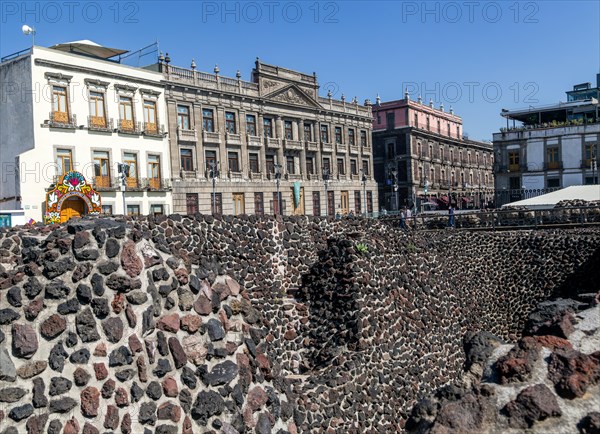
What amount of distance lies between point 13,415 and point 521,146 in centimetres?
4934

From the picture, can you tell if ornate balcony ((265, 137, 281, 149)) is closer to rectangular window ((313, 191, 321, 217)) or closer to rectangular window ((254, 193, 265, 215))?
rectangular window ((254, 193, 265, 215))

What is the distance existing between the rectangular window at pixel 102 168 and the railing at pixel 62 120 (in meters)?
1.99

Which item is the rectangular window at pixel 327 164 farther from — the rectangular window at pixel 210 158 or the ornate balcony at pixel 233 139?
the rectangular window at pixel 210 158

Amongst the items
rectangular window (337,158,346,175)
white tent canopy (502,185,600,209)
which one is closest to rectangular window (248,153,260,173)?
rectangular window (337,158,346,175)

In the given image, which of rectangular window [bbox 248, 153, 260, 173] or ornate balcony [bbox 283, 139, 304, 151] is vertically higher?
ornate balcony [bbox 283, 139, 304, 151]

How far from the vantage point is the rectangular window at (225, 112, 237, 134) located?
37.9 meters

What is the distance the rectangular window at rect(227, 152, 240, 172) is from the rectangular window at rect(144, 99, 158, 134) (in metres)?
5.82

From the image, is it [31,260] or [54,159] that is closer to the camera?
[31,260]

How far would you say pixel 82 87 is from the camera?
29984 millimetres

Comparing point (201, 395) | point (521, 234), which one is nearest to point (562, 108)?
point (521, 234)

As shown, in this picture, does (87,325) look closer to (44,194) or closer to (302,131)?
(44,194)

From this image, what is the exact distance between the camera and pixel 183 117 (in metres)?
35.4

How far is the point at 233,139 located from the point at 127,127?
7.86 meters

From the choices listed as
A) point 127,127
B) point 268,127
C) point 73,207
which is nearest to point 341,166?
point 268,127
